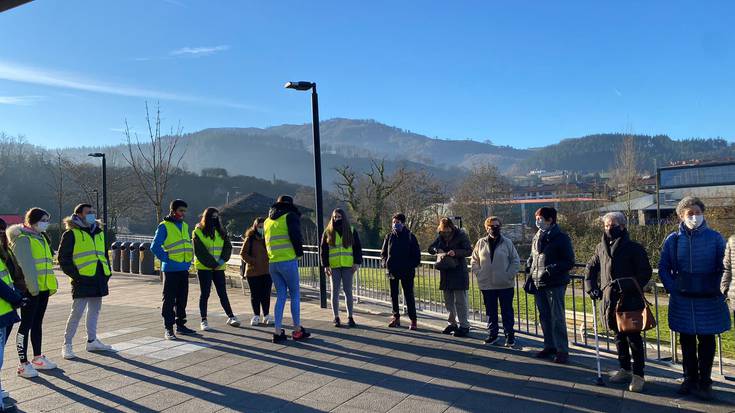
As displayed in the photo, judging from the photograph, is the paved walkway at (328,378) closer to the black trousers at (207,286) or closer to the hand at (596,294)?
the black trousers at (207,286)

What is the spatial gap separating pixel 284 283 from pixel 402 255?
5.81 feet

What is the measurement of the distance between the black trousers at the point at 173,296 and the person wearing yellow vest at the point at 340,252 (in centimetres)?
205

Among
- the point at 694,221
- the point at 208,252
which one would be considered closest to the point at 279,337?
the point at 208,252

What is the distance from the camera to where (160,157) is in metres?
21.2

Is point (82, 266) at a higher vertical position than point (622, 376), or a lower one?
higher

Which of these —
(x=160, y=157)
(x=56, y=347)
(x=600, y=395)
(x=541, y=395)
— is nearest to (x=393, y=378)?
(x=541, y=395)

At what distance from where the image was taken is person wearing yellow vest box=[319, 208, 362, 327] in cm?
775

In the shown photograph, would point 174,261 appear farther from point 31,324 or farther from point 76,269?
point 31,324

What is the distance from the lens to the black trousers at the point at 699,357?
4.67 metres

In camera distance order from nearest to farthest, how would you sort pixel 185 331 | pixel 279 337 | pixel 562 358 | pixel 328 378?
pixel 328 378, pixel 562 358, pixel 279 337, pixel 185 331

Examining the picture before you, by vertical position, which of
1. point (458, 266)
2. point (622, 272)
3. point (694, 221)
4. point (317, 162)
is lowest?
point (458, 266)

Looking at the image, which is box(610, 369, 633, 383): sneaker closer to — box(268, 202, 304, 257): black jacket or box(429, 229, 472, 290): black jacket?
box(429, 229, 472, 290): black jacket

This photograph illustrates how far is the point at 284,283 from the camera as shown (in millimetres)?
6977

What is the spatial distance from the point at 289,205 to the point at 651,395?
457 cm
